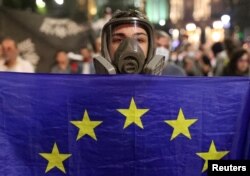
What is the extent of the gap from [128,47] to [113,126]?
1.53 feet

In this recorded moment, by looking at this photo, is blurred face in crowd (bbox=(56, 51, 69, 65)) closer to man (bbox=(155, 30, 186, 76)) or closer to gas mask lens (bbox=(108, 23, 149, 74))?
man (bbox=(155, 30, 186, 76))

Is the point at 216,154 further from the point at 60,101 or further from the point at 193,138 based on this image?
the point at 60,101

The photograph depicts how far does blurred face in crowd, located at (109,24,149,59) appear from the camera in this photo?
2969 millimetres

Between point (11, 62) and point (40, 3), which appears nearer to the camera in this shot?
point (11, 62)

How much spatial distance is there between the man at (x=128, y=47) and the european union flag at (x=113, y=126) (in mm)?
98

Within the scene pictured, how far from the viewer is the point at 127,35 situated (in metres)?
2.96

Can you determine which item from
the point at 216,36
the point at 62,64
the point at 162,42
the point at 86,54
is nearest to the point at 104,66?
the point at 162,42

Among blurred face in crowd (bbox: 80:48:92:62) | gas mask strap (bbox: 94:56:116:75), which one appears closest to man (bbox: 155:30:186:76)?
blurred face in crowd (bbox: 80:48:92:62)

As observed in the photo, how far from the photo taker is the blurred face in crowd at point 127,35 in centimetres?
297

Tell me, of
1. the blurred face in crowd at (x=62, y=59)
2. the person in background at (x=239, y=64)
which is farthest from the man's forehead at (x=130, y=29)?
the blurred face in crowd at (x=62, y=59)

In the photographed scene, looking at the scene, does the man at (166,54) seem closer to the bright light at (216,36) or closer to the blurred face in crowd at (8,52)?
the blurred face in crowd at (8,52)

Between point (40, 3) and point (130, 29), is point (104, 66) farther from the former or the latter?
point (40, 3)

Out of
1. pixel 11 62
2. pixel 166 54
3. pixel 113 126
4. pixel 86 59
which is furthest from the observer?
pixel 86 59

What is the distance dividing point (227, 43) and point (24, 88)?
551 centimetres
